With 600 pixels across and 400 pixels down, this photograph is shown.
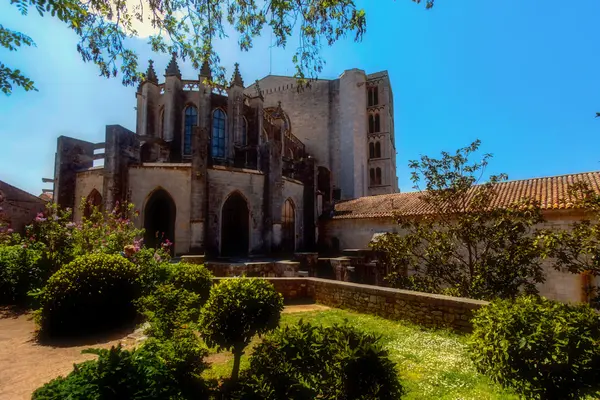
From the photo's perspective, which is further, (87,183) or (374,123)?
(374,123)

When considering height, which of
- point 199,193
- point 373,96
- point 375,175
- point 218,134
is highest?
point 373,96

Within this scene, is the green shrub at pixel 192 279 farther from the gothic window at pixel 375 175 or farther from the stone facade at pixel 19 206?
the gothic window at pixel 375 175

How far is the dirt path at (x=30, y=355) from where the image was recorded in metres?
4.21

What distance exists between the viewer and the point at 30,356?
205 inches

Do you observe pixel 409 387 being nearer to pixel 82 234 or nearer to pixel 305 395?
pixel 305 395

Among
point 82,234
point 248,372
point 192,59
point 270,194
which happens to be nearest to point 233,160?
point 270,194

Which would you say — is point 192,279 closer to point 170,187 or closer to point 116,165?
point 170,187

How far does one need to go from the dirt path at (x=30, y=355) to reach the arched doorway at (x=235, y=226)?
40.4 feet

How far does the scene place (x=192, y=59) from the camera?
654 centimetres

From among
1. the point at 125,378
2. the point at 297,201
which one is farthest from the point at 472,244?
the point at 297,201

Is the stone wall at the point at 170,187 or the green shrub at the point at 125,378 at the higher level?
the stone wall at the point at 170,187

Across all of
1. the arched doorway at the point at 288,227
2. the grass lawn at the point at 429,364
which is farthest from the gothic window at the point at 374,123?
the grass lawn at the point at 429,364

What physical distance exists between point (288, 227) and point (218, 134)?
9.78m

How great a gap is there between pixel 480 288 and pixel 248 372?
688 cm
